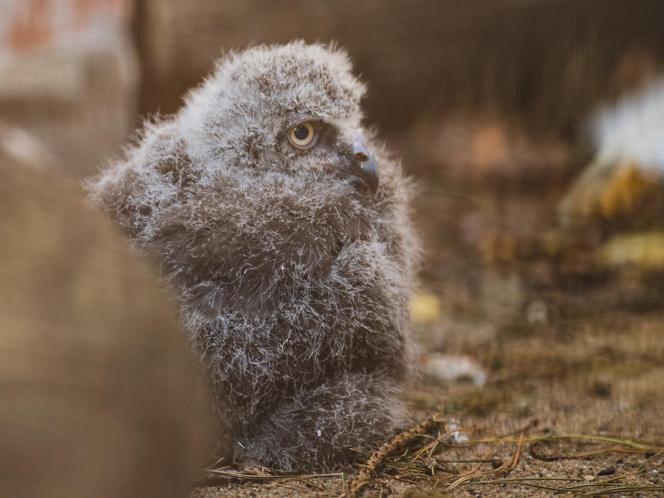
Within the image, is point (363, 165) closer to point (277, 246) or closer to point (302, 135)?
point (302, 135)

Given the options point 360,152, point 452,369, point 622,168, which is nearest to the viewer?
point 360,152

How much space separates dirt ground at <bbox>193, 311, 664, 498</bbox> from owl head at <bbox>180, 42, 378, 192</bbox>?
0.52 meters

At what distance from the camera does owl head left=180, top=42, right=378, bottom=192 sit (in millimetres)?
1391

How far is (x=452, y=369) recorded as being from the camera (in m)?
2.22

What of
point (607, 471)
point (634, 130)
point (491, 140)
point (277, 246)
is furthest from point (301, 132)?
point (634, 130)

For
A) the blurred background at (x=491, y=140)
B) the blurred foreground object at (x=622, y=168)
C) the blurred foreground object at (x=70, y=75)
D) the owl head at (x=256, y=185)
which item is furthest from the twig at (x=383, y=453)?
the blurred foreground object at (x=622, y=168)

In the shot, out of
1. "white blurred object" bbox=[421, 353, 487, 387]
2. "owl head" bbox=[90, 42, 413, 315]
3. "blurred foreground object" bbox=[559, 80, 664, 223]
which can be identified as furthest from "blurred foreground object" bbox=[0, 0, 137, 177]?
"blurred foreground object" bbox=[559, 80, 664, 223]

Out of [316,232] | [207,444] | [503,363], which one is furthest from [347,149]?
[503,363]

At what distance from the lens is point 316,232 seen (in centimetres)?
138

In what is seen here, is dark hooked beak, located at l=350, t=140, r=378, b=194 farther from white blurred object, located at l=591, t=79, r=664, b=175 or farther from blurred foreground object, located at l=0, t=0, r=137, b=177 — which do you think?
white blurred object, located at l=591, t=79, r=664, b=175

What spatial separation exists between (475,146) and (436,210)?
1.29 ft

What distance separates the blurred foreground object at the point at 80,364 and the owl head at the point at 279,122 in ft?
1.19

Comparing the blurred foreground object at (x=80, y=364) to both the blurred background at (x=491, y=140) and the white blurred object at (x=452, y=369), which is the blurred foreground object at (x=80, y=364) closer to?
the blurred background at (x=491, y=140)

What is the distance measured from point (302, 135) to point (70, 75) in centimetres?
59
